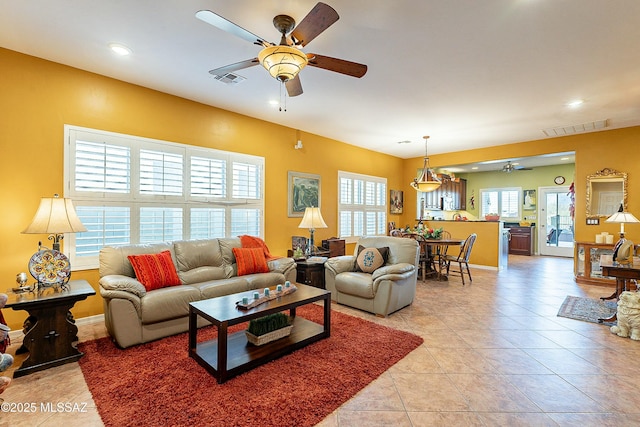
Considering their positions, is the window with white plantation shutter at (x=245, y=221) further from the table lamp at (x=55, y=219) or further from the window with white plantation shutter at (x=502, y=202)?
the window with white plantation shutter at (x=502, y=202)

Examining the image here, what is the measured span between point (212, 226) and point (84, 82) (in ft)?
7.28

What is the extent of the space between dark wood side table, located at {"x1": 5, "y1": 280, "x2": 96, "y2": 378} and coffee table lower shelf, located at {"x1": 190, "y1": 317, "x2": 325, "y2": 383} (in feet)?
3.42

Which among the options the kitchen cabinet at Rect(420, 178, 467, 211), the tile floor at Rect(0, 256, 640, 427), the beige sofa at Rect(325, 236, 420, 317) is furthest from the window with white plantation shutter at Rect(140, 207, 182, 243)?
the kitchen cabinet at Rect(420, 178, 467, 211)

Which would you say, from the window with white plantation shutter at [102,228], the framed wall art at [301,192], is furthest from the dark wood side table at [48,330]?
the framed wall art at [301,192]

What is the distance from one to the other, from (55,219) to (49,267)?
432 millimetres

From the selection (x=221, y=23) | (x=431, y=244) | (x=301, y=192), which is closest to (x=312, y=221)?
(x=301, y=192)

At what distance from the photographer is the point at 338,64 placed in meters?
2.30

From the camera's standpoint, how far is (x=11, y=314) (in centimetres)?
300

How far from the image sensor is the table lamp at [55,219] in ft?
8.66

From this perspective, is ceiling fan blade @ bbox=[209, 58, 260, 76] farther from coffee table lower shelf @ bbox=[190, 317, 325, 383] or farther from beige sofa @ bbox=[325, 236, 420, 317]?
beige sofa @ bbox=[325, 236, 420, 317]

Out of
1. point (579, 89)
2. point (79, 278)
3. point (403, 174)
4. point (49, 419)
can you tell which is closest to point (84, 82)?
point (79, 278)

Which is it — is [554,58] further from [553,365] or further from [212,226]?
[212,226]

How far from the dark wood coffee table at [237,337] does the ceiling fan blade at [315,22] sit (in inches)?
81.5

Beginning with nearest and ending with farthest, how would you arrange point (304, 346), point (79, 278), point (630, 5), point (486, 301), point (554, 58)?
1. point (630, 5)
2. point (304, 346)
3. point (554, 58)
4. point (79, 278)
5. point (486, 301)
